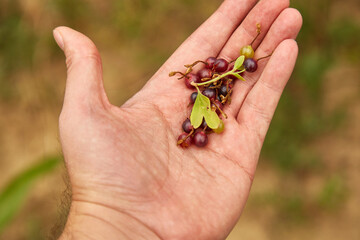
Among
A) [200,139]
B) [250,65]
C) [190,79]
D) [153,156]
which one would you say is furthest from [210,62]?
[153,156]

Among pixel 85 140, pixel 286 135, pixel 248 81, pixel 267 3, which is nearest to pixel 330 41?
pixel 286 135

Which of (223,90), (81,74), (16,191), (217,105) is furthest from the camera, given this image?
(16,191)

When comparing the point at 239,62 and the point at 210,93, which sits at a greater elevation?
the point at 239,62

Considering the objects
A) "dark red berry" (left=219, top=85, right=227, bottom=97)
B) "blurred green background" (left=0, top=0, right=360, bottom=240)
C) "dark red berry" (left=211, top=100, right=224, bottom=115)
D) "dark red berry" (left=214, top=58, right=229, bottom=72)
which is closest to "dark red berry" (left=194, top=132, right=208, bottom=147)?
"dark red berry" (left=211, top=100, right=224, bottom=115)

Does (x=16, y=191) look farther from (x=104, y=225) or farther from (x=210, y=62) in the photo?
(x=210, y=62)

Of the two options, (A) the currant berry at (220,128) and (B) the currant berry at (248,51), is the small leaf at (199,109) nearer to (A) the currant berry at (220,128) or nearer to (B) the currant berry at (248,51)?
(A) the currant berry at (220,128)

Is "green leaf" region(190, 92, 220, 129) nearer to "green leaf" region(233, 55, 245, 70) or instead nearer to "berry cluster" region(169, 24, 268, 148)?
"berry cluster" region(169, 24, 268, 148)
